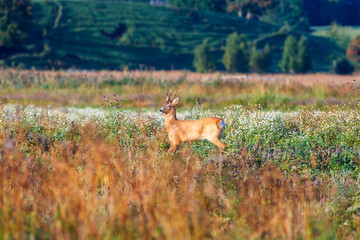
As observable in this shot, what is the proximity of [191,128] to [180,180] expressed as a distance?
1.43 m

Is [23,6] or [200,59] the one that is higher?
[23,6]

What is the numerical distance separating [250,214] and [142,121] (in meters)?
5.20

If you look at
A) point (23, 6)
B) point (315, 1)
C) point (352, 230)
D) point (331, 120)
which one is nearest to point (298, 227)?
point (352, 230)

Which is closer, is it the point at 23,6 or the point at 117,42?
the point at 23,6

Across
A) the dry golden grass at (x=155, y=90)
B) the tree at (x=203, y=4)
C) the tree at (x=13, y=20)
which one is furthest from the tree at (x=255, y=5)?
the dry golden grass at (x=155, y=90)

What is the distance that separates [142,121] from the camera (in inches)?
397

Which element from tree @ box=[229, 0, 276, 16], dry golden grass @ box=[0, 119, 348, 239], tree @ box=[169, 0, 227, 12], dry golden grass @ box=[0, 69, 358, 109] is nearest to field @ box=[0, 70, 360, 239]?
dry golden grass @ box=[0, 119, 348, 239]

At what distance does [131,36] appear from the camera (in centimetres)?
6950

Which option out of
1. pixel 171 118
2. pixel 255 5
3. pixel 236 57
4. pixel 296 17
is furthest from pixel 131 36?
pixel 171 118

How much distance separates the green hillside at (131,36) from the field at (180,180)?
4670cm

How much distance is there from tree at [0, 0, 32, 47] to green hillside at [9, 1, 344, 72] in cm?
206

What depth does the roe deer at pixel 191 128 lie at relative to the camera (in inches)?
286

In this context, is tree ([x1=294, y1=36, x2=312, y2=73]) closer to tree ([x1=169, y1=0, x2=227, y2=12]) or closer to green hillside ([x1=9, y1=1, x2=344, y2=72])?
green hillside ([x1=9, y1=1, x2=344, y2=72])

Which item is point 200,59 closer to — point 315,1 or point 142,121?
point 142,121
